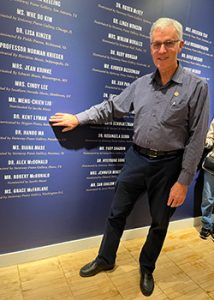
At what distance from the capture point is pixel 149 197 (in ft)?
5.43

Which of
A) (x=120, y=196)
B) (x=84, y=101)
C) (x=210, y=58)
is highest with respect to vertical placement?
(x=210, y=58)

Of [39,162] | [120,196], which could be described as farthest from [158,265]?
[39,162]

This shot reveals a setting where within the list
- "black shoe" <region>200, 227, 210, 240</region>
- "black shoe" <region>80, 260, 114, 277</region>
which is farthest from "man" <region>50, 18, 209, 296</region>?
"black shoe" <region>200, 227, 210, 240</region>

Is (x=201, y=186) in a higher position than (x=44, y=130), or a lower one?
lower

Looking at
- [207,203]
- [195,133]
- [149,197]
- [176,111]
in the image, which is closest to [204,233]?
[207,203]

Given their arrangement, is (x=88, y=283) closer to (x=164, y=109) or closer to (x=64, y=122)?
(x=64, y=122)

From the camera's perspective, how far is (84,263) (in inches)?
74.5

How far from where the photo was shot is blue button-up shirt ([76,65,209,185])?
1457 mm

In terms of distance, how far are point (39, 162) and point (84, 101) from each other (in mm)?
538

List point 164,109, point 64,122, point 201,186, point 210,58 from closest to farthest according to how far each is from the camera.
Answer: point 164,109 → point 64,122 → point 210,58 → point 201,186

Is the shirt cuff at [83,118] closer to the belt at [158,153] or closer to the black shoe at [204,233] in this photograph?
the belt at [158,153]

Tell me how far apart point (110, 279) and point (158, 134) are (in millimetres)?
1084

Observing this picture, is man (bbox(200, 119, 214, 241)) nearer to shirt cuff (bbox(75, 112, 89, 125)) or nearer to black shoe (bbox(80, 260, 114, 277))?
black shoe (bbox(80, 260, 114, 277))

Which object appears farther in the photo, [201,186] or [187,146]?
[201,186]
